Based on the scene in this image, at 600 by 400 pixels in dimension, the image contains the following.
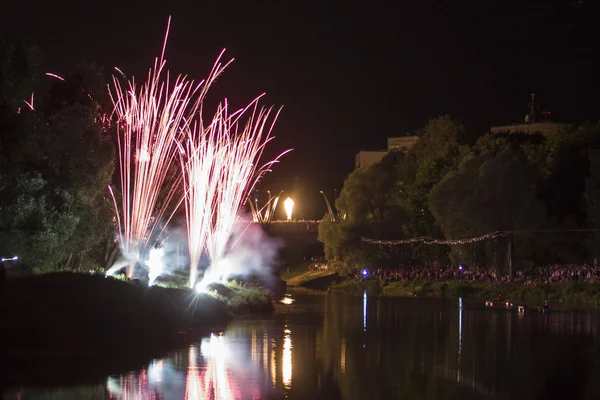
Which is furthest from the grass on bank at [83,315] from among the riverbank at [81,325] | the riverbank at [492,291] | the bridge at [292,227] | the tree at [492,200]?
the bridge at [292,227]

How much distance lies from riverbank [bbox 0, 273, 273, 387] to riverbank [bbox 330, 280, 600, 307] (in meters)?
35.1

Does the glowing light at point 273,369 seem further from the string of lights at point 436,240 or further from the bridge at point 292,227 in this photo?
the bridge at point 292,227

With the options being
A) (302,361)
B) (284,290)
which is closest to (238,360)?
(302,361)

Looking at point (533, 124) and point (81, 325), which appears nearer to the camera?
point (81, 325)

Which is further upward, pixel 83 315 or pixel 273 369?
pixel 83 315

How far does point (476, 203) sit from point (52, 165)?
44949 mm

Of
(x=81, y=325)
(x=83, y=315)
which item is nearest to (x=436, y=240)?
(x=83, y=315)

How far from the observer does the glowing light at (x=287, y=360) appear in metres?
22.8

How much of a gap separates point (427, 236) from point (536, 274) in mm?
18692

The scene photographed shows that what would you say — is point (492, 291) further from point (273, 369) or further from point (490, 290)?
point (273, 369)

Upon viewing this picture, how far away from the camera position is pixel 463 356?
29172 mm

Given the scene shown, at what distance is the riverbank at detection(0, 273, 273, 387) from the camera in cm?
2623

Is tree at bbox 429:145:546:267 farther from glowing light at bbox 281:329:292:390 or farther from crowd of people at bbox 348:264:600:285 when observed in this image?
glowing light at bbox 281:329:292:390

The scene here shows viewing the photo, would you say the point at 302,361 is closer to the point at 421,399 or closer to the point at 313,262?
Answer: the point at 421,399
